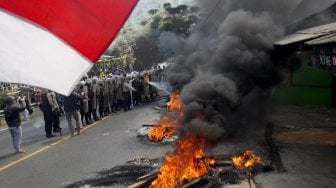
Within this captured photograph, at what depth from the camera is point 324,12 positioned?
13.7 metres

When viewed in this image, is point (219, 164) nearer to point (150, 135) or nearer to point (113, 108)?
point (150, 135)

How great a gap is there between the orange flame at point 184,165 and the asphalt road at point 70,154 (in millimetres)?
1785

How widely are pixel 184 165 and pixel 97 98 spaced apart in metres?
10.7

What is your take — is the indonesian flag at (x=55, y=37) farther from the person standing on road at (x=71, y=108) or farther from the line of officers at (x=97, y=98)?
the person standing on road at (x=71, y=108)

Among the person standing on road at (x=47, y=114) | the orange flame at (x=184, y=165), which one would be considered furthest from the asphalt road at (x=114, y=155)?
the orange flame at (x=184, y=165)

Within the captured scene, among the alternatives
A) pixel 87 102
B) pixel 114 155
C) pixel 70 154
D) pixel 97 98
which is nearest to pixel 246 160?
pixel 114 155

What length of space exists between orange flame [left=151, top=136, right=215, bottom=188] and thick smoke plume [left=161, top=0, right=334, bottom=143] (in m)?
0.27

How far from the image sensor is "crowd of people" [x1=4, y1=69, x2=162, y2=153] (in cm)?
1210

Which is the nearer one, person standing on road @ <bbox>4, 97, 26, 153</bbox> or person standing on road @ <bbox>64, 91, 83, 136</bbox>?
person standing on road @ <bbox>4, 97, 26, 153</bbox>

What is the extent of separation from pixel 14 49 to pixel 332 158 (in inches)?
302

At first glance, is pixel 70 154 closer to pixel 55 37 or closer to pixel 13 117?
pixel 13 117

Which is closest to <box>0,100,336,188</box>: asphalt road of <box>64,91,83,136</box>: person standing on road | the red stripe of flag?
<box>64,91,83,136</box>: person standing on road

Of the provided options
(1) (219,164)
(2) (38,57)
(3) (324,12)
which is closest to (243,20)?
(3) (324,12)

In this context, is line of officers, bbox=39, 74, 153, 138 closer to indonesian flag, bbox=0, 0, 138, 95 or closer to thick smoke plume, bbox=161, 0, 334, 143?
thick smoke plume, bbox=161, 0, 334, 143
